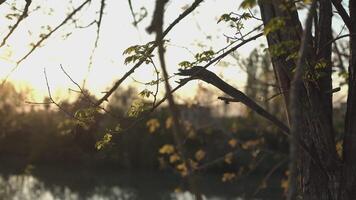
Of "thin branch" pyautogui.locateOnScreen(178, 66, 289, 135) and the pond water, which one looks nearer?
"thin branch" pyautogui.locateOnScreen(178, 66, 289, 135)

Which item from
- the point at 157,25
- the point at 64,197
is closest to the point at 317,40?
the point at 157,25

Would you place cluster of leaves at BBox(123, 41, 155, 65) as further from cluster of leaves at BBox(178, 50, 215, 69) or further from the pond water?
the pond water

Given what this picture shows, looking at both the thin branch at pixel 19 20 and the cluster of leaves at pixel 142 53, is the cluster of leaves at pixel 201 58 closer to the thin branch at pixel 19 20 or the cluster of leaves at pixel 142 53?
the cluster of leaves at pixel 142 53

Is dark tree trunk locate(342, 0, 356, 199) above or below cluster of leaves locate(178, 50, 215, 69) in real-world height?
below

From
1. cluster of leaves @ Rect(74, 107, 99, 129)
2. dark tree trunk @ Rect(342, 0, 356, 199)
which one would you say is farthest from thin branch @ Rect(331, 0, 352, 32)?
cluster of leaves @ Rect(74, 107, 99, 129)

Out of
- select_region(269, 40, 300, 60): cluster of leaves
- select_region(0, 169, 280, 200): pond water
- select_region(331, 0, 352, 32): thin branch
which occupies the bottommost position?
select_region(269, 40, 300, 60): cluster of leaves

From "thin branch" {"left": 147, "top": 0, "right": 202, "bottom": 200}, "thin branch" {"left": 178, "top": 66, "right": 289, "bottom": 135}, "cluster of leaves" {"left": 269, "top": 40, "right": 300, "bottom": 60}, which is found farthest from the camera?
"thin branch" {"left": 178, "top": 66, "right": 289, "bottom": 135}

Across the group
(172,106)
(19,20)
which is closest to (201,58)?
(19,20)

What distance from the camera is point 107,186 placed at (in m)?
14.0

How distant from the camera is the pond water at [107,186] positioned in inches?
482

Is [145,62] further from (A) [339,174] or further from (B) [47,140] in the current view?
(B) [47,140]

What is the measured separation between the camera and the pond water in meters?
12.2

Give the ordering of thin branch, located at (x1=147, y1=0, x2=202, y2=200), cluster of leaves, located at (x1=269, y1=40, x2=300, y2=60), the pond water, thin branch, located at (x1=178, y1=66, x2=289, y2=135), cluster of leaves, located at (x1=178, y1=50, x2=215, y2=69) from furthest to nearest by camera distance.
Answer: the pond water < cluster of leaves, located at (x1=178, y1=50, x2=215, y2=69) < thin branch, located at (x1=178, y1=66, x2=289, y2=135) < cluster of leaves, located at (x1=269, y1=40, x2=300, y2=60) < thin branch, located at (x1=147, y1=0, x2=202, y2=200)

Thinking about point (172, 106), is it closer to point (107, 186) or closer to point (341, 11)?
point (341, 11)
